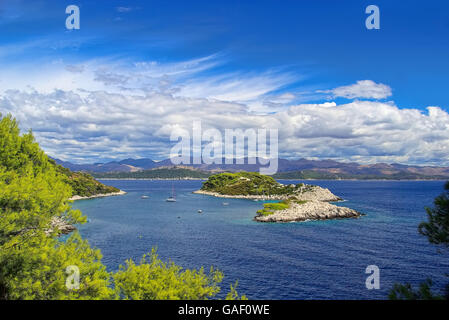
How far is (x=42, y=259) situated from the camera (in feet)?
84.2

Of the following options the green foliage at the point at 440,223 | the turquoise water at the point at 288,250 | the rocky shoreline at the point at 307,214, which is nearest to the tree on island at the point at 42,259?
the green foliage at the point at 440,223

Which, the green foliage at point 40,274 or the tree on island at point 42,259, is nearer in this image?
the green foliage at point 40,274

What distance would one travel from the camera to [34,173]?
105 feet

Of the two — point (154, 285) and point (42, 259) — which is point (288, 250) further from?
point (42, 259)

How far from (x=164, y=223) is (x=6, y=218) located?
8515 cm

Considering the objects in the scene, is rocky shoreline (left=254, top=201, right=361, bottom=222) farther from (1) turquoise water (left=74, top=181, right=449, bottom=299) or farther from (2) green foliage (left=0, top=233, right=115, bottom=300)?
(2) green foliage (left=0, top=233, right=115, bottom=300)

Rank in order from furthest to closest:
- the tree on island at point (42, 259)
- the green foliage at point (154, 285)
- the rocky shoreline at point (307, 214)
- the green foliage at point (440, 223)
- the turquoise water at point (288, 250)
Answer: the rocky shoreline at point (307, 214) < the turquoise water at point (288, 250) < the tree on island at point (42, 259) < the green foliage at point (154, 285) < the green foliage at point (440, 223)

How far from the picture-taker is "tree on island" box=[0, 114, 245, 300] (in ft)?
80.7

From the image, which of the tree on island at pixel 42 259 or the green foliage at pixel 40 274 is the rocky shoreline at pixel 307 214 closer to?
the tree on island at pixel 42 259

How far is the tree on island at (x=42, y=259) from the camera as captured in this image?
24.6 metres

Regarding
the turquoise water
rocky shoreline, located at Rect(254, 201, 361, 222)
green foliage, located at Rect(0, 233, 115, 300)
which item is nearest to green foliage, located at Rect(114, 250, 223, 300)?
green foliage, located at Rect(0, 233, 115, 300)
